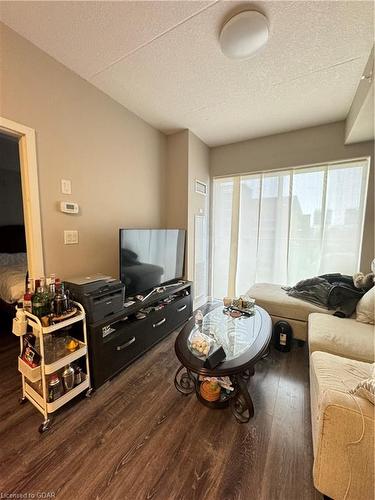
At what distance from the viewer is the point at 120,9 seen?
1225 millimetres

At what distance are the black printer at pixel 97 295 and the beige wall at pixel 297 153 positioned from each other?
2.51m

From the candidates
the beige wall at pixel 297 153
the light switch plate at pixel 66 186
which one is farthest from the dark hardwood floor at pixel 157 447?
the beige wall at pixel 297 153

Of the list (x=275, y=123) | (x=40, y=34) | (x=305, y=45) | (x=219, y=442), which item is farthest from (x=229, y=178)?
(x=219, y=442)

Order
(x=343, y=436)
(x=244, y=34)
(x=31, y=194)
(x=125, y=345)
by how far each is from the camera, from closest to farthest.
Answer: (x=343, y=436)
(x=244, y=34)
(x=31, y=194)
(x=125, y=345)

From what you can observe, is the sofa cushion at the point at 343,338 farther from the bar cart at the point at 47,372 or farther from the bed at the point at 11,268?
the bed at the point at 11,268

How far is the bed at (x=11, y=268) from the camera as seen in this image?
2152 millimetres

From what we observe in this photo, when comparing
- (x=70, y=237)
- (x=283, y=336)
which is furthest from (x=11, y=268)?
(x=283, y=336)

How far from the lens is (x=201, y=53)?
1.53 meters

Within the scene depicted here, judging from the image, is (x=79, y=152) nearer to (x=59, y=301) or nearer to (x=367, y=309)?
(x=59, y=301)

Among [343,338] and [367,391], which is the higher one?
[367,391]

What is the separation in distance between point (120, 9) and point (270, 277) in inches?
120

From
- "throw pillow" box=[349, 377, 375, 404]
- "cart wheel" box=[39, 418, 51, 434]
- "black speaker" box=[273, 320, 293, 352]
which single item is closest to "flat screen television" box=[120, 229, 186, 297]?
"cart wheel" box=[39, 418, 51, 434]

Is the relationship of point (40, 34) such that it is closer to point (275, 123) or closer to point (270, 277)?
point (275, 123)

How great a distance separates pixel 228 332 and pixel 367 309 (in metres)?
1.24
